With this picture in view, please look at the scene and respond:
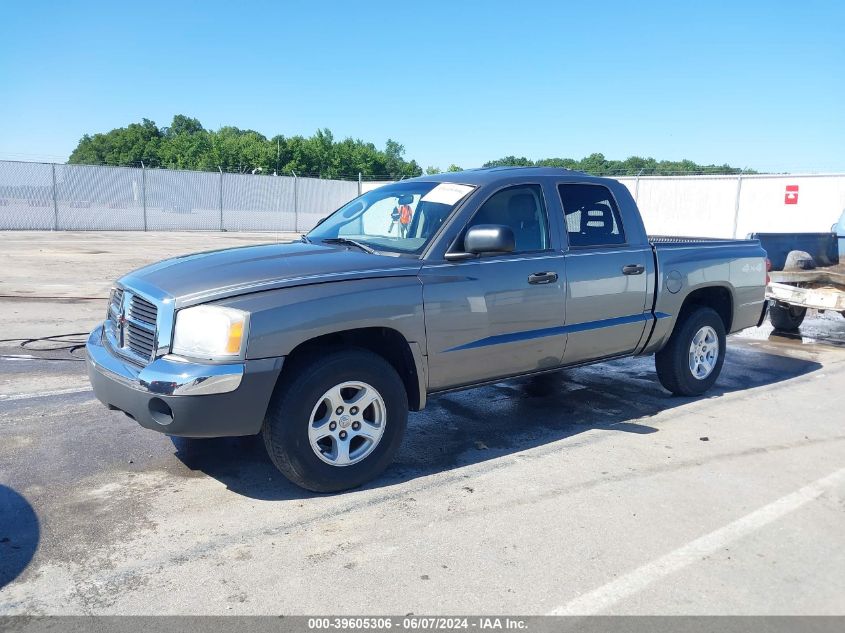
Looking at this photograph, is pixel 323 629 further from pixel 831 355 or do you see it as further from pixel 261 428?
pixel 831 355

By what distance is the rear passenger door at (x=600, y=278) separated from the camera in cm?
514

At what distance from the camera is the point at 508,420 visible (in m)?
5.57

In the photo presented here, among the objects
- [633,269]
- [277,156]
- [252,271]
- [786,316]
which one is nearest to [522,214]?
[633,269]

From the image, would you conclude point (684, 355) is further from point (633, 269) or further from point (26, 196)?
point (26, 196)

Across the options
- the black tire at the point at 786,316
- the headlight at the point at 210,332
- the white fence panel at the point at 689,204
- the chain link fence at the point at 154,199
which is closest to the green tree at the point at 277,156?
the chain link fence at the point at 154,199

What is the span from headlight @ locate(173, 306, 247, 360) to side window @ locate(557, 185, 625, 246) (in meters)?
2.63

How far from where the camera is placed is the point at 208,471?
4.39m

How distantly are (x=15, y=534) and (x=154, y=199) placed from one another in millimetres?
33714

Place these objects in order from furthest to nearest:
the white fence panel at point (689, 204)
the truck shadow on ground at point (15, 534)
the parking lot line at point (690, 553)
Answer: the white fence panel at point (689, 204)
the truck shadow on ground at point (15, 534)
the parking lot line at point (690, 553)

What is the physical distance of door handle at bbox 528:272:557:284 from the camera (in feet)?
15.8

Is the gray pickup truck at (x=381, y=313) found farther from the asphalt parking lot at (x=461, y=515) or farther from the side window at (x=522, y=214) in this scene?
the asphalt parking lot at (x=461, y=515)

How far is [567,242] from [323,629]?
10.8ft

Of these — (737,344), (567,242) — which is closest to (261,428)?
(567,242)

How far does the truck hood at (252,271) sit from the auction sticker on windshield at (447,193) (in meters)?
0.66
